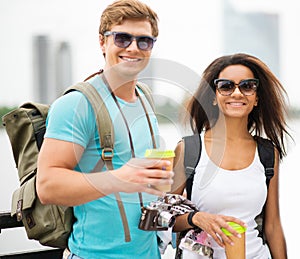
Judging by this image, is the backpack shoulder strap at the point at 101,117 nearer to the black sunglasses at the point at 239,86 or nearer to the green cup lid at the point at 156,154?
the green cup lid at the point at 156,154

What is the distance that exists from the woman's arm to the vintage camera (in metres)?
0.33

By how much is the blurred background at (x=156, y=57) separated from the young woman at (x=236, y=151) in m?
0.07

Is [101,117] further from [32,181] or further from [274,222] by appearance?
[274,222]

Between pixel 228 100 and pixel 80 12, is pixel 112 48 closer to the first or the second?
pixel 228 100

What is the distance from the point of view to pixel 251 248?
56.1 inches

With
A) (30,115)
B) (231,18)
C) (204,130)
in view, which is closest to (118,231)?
(30,115)

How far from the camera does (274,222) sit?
4.94 ft

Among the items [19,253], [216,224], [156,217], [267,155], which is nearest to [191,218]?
[216,224]

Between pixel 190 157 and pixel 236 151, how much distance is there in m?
0.15

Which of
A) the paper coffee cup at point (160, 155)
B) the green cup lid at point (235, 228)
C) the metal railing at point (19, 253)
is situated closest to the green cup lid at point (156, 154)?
the paper coffee cup at point (160, 155)

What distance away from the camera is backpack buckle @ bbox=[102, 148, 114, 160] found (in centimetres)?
113

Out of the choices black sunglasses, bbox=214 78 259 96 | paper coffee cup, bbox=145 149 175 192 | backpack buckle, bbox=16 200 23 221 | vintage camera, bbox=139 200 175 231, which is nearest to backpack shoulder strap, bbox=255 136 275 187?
black sunglasses, bbox=214 78 259 96

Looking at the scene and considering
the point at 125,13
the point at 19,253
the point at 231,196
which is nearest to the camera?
the point at 125,13

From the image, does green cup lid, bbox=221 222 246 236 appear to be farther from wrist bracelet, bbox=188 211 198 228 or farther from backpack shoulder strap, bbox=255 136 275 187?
backpack shoulder strap, bbox=255 136 275 187
